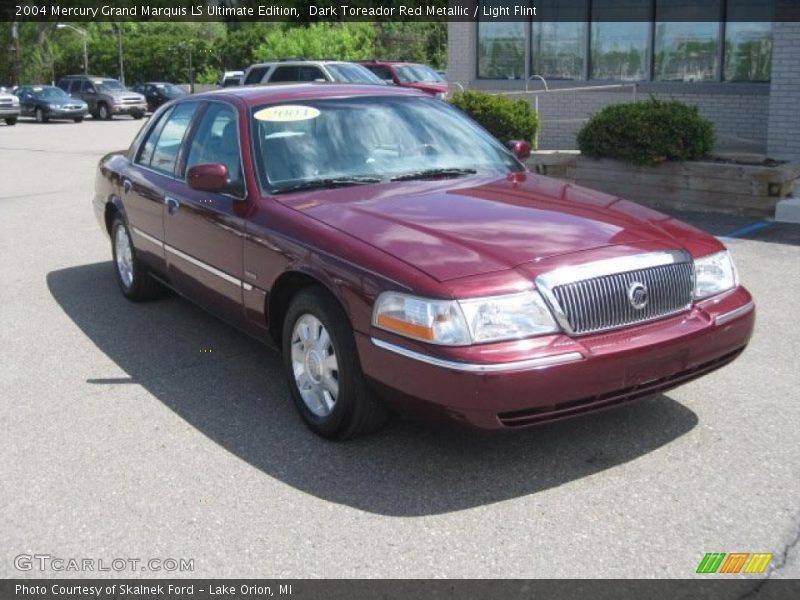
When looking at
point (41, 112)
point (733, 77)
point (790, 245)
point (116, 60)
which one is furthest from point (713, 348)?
point (116, 60)

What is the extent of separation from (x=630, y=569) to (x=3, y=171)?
54.9 feet

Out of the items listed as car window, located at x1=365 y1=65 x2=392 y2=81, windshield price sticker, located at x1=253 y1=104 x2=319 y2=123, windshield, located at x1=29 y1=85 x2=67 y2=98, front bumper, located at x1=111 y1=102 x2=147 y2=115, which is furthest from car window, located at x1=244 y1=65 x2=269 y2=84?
front bumper, located at x1=111 y1=102 x2=147 y2=115

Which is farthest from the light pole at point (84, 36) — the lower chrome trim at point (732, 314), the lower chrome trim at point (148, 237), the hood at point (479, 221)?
the lower chrome trim at point (732, 314)

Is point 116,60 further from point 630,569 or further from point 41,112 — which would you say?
point 630,569

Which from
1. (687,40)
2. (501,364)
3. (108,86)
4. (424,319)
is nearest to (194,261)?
(424,319)

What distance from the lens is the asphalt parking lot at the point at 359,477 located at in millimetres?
3547

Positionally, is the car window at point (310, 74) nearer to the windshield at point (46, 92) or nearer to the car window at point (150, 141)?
the car window at point (150, 141)

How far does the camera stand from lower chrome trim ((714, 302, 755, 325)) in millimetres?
4316

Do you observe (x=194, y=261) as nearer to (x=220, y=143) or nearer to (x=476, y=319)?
(x=220, y=143)

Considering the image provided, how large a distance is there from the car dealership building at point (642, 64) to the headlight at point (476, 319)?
30.8 feet

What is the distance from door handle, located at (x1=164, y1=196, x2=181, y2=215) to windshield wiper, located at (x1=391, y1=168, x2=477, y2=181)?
1.52 meters

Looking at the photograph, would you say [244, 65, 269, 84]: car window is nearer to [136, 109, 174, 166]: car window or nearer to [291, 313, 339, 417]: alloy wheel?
[136, 109, 174, 166]: car window

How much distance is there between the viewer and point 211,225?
5.43 meters

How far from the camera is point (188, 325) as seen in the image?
663cm
